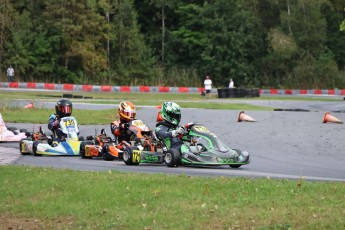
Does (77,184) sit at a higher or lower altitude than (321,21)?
lower

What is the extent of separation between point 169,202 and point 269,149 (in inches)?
345

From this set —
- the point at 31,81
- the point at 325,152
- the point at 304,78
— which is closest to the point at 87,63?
the point at 31,81

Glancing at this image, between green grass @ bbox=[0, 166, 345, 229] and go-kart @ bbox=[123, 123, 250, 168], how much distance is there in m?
2.61

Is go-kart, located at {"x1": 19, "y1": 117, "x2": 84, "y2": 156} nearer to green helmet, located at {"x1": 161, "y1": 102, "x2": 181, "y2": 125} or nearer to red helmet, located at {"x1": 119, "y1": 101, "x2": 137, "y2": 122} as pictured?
red helmet, located at {"x1": 119, "y1": 101, "x2": 137, "y2": 122}

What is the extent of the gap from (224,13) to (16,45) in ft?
59.6

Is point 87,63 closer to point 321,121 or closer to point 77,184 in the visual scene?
point 321,121

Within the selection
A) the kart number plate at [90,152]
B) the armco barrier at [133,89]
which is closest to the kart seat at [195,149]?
the kart number plate at [90,152]

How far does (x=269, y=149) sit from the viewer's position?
18141 mm

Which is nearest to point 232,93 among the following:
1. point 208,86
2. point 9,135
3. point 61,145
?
point 208,86

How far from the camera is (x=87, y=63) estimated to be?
6266 centimetres

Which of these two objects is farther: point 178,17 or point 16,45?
point 178,17

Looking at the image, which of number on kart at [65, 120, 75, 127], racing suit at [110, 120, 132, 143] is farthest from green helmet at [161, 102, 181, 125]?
number on kart at [65, 120, 75, 127]

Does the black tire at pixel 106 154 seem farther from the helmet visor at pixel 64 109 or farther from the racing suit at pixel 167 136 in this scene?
the helmet visor at pixel 64 109

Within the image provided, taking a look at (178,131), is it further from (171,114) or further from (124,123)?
(124,123)
